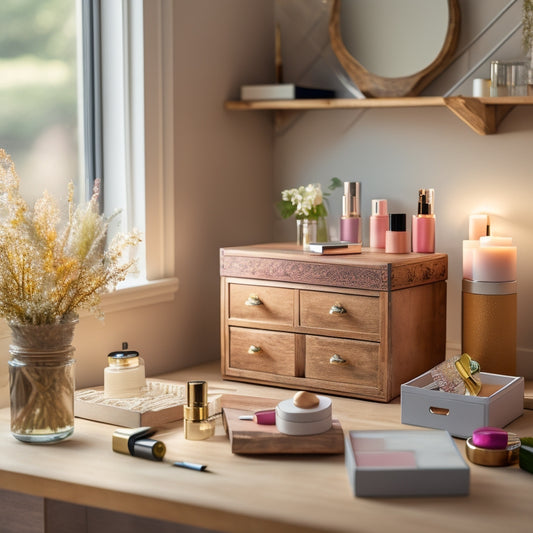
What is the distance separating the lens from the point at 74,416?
1542mm

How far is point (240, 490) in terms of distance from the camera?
1.18m

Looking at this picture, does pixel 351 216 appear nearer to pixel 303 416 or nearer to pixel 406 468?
pixel 303 416

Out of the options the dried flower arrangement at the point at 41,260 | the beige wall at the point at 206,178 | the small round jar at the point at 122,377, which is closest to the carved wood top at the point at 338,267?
the beige wall at the point at 206,178

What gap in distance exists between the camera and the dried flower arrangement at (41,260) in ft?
4.53

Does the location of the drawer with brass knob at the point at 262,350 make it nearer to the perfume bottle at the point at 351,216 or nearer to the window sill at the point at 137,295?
the window sill at the point at 137,295

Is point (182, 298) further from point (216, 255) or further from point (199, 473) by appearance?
point (199, 473)

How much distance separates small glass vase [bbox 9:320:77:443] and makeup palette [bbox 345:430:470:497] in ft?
1.61

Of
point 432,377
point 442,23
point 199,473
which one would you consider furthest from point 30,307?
point 442,23

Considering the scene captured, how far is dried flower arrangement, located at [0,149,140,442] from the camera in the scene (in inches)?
54.3

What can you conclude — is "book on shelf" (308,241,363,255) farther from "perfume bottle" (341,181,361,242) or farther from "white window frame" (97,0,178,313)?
"white window frame" (97,0,178,313)

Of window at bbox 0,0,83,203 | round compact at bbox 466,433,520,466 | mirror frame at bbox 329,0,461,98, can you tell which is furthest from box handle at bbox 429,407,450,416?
window at bbox 0,0,83,203

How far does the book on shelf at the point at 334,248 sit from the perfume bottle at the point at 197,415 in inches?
18.9

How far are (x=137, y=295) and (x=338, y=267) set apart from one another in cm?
47

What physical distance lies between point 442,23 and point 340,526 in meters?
1.27
